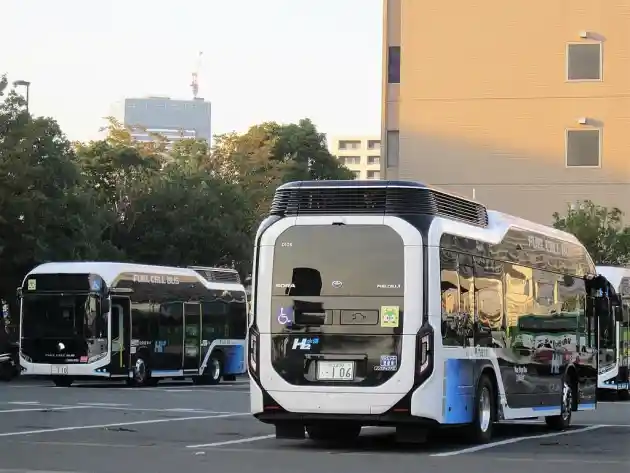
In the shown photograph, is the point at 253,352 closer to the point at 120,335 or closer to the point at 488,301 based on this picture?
the point at 488,301

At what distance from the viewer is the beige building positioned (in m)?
55.3

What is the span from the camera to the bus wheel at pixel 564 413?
21.2 metres

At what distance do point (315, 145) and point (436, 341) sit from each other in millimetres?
66147

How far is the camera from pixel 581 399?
2206cm

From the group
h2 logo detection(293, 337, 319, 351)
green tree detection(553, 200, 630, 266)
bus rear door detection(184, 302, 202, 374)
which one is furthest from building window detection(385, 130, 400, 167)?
h2 logo detection(293, 337, 319, 351)

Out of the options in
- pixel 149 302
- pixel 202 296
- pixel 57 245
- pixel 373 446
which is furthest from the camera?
pixel 57 245

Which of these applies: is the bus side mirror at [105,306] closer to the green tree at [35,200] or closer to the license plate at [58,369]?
the license plate at [58,369]

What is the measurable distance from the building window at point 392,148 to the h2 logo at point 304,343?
138ft

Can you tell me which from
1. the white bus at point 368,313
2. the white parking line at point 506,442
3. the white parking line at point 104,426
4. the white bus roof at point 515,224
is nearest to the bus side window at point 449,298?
the white bus at point 368,313

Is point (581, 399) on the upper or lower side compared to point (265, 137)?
lower

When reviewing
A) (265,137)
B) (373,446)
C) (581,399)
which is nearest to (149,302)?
(581,399)

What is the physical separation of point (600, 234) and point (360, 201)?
1357 inches

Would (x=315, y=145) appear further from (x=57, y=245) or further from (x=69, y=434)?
(x=69, y=434)

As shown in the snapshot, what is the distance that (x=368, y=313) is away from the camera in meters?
16.5
